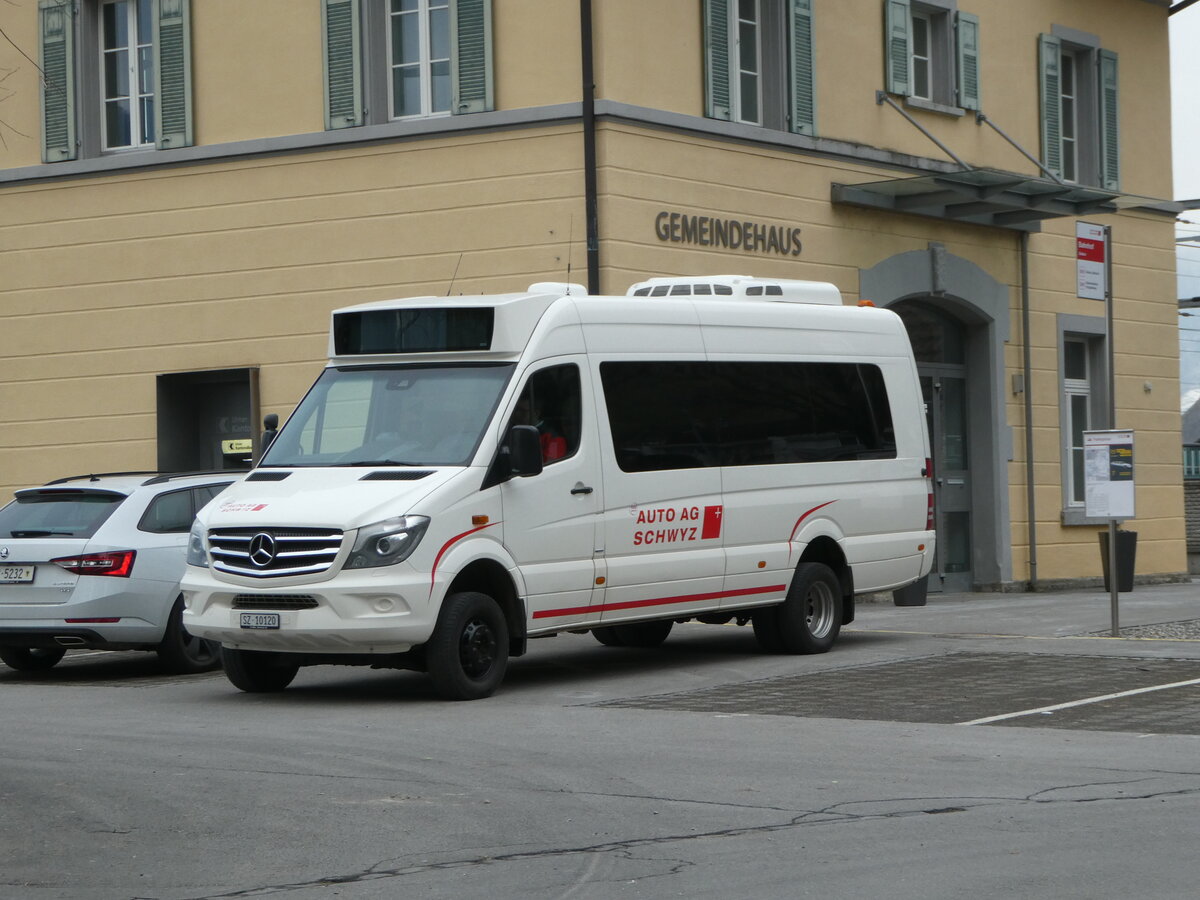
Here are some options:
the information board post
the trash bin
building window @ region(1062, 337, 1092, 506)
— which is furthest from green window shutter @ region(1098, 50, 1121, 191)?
the information board post

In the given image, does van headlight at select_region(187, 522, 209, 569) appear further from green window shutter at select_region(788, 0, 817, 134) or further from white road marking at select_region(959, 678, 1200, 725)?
green window shutter at select_region(788, 0, 817, 134)

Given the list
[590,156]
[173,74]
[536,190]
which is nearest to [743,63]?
[590,156]

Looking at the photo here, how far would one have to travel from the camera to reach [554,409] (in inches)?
500

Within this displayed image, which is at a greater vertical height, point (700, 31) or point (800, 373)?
point (700, 31)

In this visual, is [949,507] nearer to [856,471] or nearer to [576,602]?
[856,471]

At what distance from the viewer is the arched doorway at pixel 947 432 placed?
23219 millimetres

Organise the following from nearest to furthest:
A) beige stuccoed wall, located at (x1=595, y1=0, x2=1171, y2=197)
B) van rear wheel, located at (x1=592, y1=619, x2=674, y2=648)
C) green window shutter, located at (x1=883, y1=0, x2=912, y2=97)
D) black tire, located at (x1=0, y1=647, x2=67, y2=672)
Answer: black tire, located at (x1=0, y1=647, x2=67, y2=672) < van rear wheel, located at (x1=592, y1=619, x2=674, y2=648) < beige stuccoed wall, located at (x1=595, y1=0, x2=1171, y2=197) < green window shutter, located at (x1=883, y1=0, x2=912, y2=97)

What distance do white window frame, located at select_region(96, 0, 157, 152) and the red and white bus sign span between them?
10.5 m

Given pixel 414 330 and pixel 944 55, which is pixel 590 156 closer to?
pixel 414 330

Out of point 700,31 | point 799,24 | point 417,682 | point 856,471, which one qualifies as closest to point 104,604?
point 417,682

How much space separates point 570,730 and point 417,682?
3.20m

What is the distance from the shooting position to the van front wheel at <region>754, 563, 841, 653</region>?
1456cm

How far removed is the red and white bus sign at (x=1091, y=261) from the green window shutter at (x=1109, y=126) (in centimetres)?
929

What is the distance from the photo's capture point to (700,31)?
1972 cm
